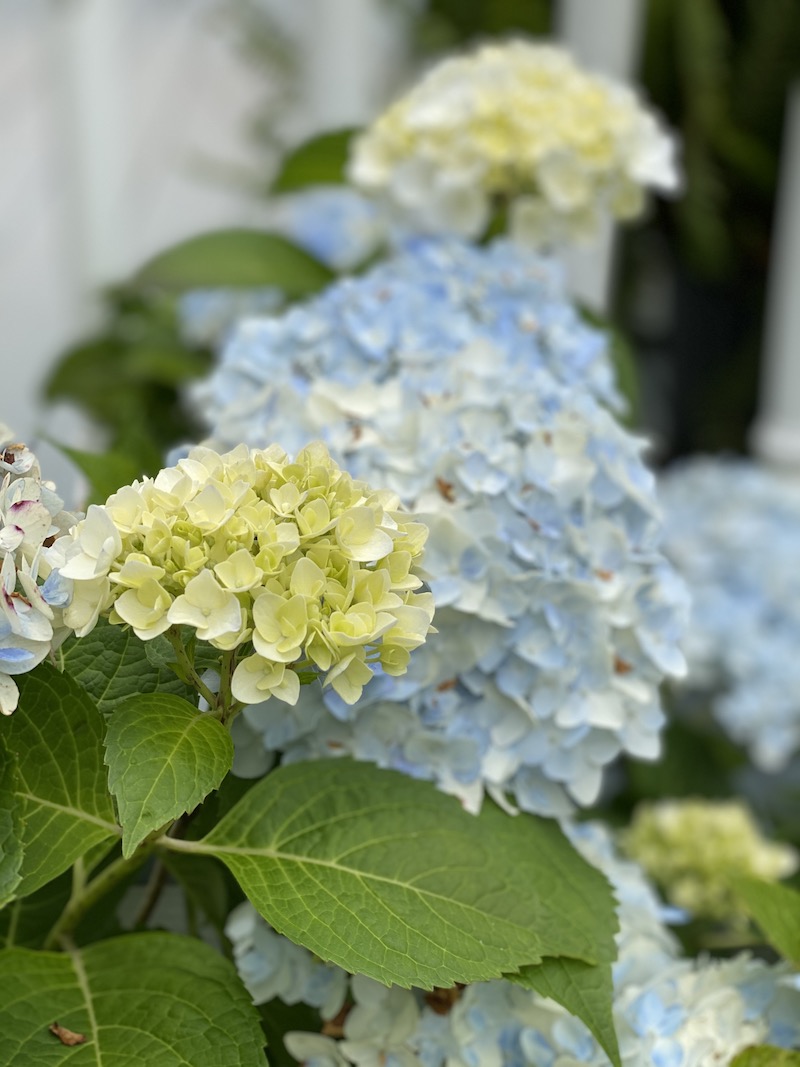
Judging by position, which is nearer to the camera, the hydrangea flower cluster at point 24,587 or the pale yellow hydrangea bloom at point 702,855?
the hydrangea flower cluster at point 24,587

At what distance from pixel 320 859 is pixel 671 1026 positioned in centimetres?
17

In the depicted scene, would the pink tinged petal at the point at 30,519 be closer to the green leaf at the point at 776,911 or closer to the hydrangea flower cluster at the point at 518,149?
the green leaf at the point at 776,911

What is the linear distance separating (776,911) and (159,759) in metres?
0.30

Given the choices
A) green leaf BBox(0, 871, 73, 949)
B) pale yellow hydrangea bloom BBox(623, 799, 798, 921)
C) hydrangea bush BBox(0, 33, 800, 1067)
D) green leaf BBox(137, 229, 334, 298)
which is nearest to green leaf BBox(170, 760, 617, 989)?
hydrangea bush BBox(0, 33, 800, 1067)

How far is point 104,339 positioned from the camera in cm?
136

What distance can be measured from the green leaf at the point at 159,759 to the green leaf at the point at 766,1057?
248mm

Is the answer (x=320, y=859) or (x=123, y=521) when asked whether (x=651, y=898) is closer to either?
(x=320, y=859)

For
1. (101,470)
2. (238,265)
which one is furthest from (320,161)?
(101,470)

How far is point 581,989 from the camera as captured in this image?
405 mm

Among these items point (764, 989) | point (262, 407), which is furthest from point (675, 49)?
point (764, 989)

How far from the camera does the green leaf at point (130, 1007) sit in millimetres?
382

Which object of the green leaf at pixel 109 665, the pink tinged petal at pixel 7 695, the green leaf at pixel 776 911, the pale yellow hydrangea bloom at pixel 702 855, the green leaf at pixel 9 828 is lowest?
the pale yellow hydrangea bloom at pixel 702 855

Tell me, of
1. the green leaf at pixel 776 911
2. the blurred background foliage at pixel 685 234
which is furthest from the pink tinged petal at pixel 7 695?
the blurred background foliage at pixel 685 234

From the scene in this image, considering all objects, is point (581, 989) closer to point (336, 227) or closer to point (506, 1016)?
point (506, 1016)
